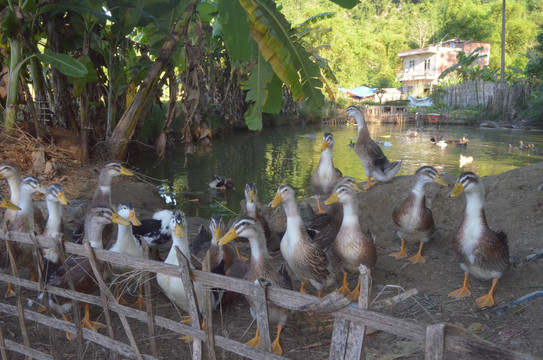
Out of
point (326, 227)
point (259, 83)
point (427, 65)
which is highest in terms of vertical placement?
point (427, 65)

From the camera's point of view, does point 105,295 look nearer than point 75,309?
Yes

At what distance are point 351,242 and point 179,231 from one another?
6.27 feet

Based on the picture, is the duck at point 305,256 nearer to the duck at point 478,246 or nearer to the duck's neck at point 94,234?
the duck at point 478,246

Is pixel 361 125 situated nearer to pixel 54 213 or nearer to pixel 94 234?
pixel 94 234

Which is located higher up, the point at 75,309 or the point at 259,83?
the point at 259,83

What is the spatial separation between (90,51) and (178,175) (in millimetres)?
5570

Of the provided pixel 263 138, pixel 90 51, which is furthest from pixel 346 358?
pixel 263 138

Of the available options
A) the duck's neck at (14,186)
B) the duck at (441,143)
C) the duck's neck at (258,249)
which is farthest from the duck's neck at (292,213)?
the duck at (441,143)

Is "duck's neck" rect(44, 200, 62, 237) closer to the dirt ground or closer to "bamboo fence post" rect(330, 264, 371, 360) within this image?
the dirt ground

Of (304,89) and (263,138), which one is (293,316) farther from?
(263,138)

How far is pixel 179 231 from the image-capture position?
443cm

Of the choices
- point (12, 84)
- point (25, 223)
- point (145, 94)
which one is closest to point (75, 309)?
point (25, 223)

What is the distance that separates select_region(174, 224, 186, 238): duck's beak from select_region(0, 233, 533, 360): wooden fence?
103 cm

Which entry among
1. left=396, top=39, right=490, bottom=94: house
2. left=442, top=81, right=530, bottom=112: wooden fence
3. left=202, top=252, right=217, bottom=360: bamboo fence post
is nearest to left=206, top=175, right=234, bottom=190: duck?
left=202, top=252, right=217, bottom=360: bamboo fence post
